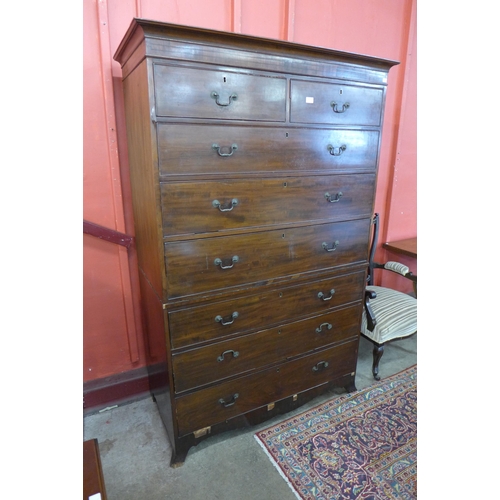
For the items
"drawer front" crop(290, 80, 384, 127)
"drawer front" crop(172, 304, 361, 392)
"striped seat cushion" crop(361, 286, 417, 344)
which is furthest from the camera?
"striped seat cushion" crop(361, 286, 417, 344)

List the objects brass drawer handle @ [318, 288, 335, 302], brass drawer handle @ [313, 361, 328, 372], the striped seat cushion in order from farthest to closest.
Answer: the striped seat cushion → brass drawer handle @ [313, 361, 328, 372] → brass drawer handle @ [318, 288, 335, 302]

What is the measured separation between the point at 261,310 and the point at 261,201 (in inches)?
22.0

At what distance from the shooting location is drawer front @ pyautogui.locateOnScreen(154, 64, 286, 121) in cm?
127

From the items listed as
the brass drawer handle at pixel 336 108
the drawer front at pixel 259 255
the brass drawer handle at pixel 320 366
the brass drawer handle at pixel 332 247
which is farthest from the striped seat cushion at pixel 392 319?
the brass drawer handle at pixel 336 108

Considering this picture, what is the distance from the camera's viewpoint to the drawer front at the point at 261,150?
1342 mm

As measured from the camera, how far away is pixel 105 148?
1.79 m

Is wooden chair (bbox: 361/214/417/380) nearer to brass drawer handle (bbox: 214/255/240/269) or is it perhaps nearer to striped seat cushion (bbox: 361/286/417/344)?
striped seat cushion (bbox: 361/286/417/344)

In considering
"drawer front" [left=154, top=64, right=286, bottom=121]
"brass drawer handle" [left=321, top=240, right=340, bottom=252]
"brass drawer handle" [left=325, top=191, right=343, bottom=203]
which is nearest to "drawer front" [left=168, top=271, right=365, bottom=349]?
"brass drawer handle" [left=321, top=240, right=340, bottom=252]

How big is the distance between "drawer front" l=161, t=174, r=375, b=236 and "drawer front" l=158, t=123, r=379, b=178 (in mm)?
57

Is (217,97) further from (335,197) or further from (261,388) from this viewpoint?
(261,388)

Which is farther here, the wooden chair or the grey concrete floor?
the wooden chair

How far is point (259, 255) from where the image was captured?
1630 mm

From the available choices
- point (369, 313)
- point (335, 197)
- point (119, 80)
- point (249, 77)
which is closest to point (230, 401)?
point (369, 313)
